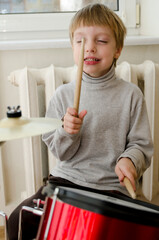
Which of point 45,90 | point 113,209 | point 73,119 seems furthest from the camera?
point 45,90

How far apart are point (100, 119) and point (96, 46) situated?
0.21m

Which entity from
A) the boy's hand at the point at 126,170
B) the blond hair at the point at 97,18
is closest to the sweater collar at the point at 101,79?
the blond hair at the point at 97,18

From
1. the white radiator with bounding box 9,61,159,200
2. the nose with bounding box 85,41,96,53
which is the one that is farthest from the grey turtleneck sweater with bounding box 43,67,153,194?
the white radiator with bounding box 9,61,159,200

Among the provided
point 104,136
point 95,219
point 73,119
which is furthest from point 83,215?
point 104,136

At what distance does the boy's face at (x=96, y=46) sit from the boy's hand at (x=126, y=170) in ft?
0.90

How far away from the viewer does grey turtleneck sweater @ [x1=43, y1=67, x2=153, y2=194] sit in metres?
0.90

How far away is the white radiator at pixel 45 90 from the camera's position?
1.17 m

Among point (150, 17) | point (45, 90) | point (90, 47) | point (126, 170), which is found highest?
point (150, 17)

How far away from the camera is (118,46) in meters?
0.94

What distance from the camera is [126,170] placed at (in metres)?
0.78

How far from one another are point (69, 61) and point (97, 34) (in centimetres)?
43

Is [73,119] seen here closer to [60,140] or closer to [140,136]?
[60,140]

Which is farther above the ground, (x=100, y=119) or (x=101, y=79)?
(x=101, y=79)

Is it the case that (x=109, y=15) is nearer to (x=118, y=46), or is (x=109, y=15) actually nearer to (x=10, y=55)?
(x=118, y=46)
